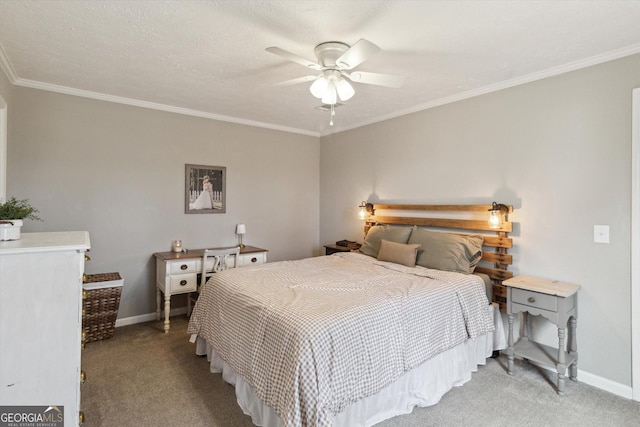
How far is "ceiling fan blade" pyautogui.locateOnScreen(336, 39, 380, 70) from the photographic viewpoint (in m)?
1.92

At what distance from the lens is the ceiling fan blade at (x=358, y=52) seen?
1918 mm

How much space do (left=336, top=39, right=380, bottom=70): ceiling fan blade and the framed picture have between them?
8.70ft

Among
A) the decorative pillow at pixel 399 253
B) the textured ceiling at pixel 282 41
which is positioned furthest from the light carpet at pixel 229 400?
the textured ceiling at pixel 282 41

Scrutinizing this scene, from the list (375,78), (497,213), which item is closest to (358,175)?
(497,213)

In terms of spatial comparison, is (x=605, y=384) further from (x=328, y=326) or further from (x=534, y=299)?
(x=328, y=326)

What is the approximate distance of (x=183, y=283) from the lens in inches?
145

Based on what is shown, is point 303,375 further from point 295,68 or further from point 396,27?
point 295,68

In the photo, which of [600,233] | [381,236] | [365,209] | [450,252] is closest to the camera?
[600,233]

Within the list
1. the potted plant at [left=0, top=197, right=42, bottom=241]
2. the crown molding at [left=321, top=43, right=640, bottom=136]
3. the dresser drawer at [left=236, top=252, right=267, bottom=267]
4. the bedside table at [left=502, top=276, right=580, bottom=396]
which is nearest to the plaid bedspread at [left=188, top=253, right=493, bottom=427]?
the bedside table at [left=502, top=276, right=580, bottom=396]

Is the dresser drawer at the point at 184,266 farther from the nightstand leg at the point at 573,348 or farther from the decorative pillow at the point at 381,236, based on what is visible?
the nightstand leg at the point at 573,348

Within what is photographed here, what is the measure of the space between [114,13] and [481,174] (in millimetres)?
3285

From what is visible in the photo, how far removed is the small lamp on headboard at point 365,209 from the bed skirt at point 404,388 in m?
2.04

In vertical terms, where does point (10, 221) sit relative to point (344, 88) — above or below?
below

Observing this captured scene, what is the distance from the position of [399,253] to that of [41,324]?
2.76 m
